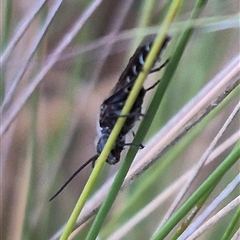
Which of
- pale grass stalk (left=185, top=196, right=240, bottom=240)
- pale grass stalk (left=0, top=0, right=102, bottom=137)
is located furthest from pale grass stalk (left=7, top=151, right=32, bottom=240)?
pale grass stalk (left=185, top=196, right=240, bottom=240)

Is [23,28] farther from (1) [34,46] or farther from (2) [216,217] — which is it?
(2) [216,217]

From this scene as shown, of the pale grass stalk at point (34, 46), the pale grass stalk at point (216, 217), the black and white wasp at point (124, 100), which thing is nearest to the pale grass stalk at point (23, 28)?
the pale grass stalk at point (34, 46)

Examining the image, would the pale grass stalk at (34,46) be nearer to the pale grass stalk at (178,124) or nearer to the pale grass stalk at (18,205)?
the pale grass stalk at (178,124)

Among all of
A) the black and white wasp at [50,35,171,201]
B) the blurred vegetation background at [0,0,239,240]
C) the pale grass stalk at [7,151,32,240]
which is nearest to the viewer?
the black and white wasp at [50,35,171,201]

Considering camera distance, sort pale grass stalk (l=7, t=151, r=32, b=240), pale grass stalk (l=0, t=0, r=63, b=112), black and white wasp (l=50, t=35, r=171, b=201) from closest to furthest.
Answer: black and white wasp (l=50, t=35, r=171, b=201)
pale grass stalk (l=0, t=0, r=63, b=112)
pale grass stalk (l=7, t=151, r=32, b=240)

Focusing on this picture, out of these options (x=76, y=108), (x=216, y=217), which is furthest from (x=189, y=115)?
(x=76, y=108)

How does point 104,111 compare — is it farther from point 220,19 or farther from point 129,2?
point 129,2

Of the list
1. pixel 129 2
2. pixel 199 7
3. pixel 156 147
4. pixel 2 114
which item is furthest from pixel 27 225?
pixel 199 7

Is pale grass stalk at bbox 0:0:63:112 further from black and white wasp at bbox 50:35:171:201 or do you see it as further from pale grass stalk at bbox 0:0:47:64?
black and white wasp at bbox 50:35:171:201

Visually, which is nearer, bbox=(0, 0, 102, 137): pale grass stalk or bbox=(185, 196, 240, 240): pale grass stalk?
bbox=(185, 196, 240, 240): pale grass stalk
